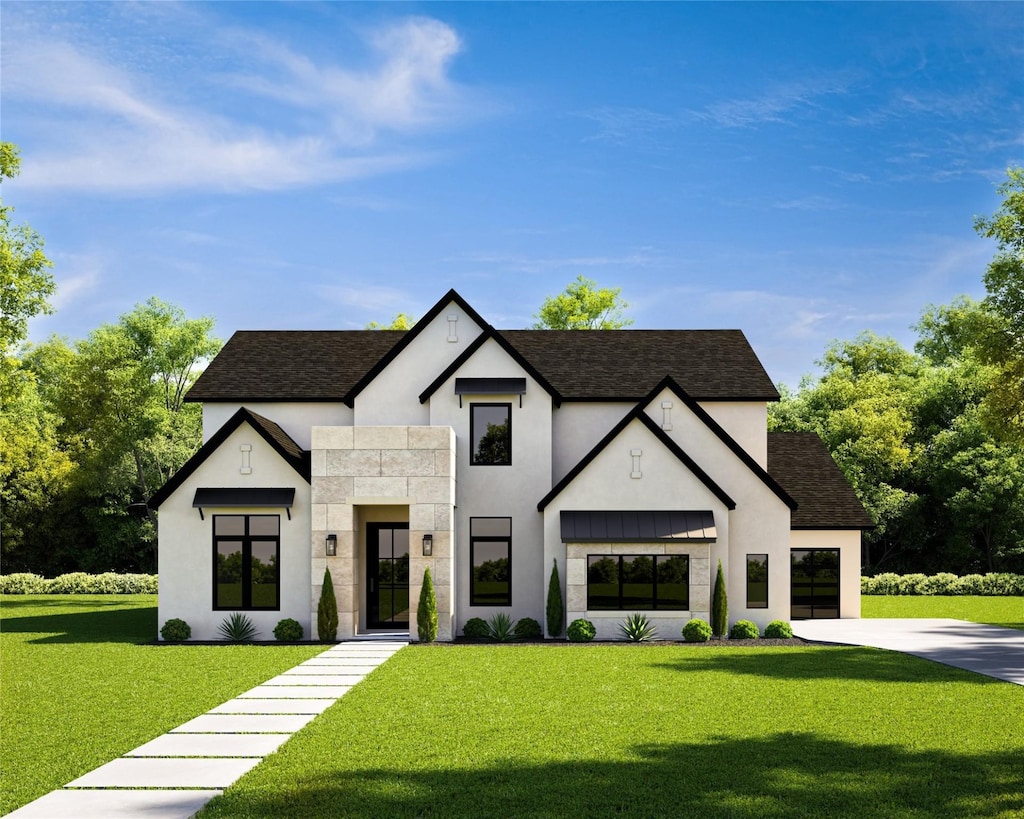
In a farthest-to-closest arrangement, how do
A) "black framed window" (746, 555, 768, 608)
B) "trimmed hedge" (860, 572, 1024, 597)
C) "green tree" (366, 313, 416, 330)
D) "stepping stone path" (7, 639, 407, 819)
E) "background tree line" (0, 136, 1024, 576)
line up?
"green tree" (366, 313, 416, 330)
"background tree line" (0, 136, 1024, 576)
"trimmed hedge" (860, 572, 1024, 597)
"black framed window" (746, 555, 768, 608)
"stepping stone path" (7, 639, 407, 819)

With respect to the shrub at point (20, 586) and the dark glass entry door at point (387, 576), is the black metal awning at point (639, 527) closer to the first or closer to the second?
the dark glass entry door at point (387, 576)

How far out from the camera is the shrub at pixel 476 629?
26.6 metres

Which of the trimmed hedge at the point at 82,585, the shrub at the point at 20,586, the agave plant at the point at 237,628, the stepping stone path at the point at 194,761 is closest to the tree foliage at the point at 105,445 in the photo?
the trimmed hedge at the point at 82,585

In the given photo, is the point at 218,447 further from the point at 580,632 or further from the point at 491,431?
the point at 580,632

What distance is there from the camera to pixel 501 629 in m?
26.3

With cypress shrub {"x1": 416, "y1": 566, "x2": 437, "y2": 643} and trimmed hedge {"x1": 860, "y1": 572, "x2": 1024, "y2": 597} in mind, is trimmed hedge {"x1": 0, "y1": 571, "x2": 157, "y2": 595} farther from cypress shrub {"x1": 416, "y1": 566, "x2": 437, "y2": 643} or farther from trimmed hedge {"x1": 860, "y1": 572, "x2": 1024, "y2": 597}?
trimmed hedge {"x1": 860, "y1": 572, "x2": 1024, "y2": 597}

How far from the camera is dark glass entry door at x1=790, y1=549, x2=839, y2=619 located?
108ft

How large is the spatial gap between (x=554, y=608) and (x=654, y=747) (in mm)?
14223

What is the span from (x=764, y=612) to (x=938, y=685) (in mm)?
10543

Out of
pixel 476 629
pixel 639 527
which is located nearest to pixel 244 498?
pixel 476 629

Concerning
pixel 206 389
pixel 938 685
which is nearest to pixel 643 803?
pixel 938 685

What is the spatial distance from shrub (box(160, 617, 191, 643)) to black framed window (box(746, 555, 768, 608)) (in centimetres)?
1556

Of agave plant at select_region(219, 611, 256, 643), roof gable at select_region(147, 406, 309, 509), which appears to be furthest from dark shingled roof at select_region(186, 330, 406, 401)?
agave plant at select_region(219, 611, 256, 643)

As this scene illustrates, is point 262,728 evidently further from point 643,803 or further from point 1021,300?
point 1021,300
